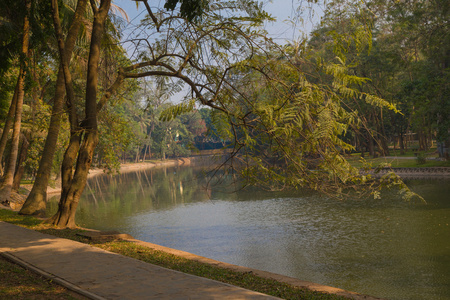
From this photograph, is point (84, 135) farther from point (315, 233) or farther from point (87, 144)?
point (315, 233)

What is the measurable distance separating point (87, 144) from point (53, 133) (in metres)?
2.52

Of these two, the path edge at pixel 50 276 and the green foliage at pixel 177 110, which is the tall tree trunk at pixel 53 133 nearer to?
the path edge at pixel 50 276

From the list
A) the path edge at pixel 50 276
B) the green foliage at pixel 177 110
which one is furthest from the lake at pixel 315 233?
the path edge at pixel 50 276

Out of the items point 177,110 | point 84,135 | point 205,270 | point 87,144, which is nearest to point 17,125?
point 84,135

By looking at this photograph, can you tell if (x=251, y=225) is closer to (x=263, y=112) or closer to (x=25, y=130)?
(x=263, y=112)

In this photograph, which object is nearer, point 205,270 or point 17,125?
point 205,270

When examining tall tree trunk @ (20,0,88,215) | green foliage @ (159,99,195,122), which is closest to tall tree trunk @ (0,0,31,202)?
tall tree trunk @ (20,0,88,215)

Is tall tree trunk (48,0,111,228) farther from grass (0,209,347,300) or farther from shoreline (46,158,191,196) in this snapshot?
shoreline (46,158,191,196)

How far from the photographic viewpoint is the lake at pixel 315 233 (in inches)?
425

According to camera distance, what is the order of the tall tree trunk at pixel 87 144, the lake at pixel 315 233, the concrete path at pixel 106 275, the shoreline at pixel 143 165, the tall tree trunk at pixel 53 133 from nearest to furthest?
1. the concrete path at pixel 106 275
2. the lake at pixel 315 233
3. the tall tree trunk at pixel 87 144
4. the tall tree trunk at pixel 53 133
5. the shoreline at pixel 143 165

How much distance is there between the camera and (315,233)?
16156 mm

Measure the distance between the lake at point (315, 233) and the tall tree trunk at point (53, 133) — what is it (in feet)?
14.4

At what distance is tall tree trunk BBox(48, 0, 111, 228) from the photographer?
11414mm

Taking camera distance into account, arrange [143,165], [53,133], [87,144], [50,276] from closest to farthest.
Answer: [50,276], [87,144], [53,133], [143,165]
